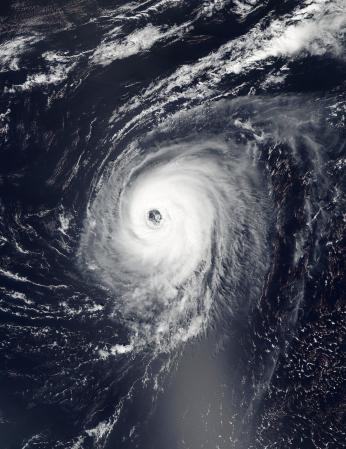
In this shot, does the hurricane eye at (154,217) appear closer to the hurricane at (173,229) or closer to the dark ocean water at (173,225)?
the hurricane at (173,229)

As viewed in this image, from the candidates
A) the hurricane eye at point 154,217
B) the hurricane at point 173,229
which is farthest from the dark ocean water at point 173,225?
the hurricane eye at point 154,217

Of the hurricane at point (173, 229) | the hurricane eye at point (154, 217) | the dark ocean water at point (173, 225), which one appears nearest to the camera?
the dark ocean water at point (173, 225)

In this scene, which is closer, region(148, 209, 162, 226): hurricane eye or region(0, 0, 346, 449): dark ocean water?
region(0, 0, 346, 449): dark ocean water

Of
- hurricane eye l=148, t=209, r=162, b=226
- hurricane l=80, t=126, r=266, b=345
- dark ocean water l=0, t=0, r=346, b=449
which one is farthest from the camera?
hurricane eye l=148, t=209, r=162, b=226

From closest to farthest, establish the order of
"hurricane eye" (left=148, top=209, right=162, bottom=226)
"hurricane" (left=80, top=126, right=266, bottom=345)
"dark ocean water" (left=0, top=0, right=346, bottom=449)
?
"dark ocean water" (left=0, top=0, right=346, bottom=449) < "hurricane" (left=80, top=126, right=266, bottom=345) < "hurricane eye" (left=148, top=209, right=162, bottom=226)

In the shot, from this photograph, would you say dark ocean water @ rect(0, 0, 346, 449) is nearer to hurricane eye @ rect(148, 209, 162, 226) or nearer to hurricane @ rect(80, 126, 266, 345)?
hurricane @ rect(80, 126, 266, 345)

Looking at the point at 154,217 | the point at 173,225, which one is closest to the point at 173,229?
the point at 173,225

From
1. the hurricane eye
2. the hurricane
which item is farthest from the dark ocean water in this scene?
the hurricane eye

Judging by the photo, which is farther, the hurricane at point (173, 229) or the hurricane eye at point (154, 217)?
the hurricane eye at point (154, 217)
